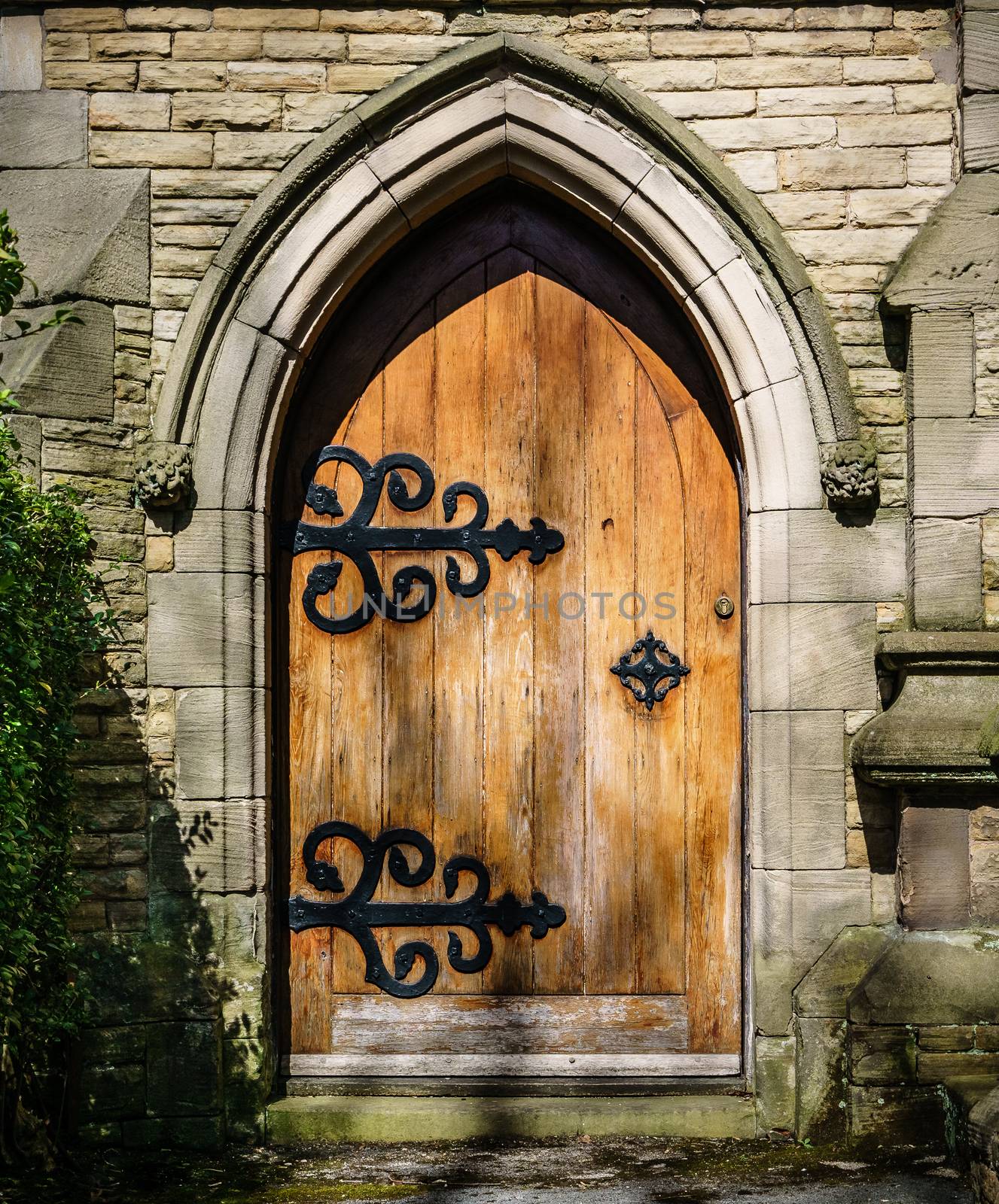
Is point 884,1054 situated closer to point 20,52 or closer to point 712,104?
point 712,104

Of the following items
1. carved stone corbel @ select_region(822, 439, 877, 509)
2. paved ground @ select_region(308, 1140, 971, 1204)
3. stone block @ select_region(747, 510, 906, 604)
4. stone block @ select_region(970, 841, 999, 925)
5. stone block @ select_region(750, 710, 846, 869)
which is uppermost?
carved stone corbel @ select_region(822, 439, 877, 509)

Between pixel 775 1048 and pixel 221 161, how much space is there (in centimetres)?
320

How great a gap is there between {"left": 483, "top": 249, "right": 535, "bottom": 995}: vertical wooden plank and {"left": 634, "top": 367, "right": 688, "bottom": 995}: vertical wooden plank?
36 cm

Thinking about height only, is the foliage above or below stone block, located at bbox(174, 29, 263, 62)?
below

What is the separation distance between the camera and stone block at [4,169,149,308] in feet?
11.8

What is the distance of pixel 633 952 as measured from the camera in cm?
384

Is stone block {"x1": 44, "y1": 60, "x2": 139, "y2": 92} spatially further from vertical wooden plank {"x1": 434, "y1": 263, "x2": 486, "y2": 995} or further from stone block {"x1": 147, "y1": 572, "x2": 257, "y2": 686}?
stone block {"x1": 147, "y1": 572, "x2": 257, "y2": 686}

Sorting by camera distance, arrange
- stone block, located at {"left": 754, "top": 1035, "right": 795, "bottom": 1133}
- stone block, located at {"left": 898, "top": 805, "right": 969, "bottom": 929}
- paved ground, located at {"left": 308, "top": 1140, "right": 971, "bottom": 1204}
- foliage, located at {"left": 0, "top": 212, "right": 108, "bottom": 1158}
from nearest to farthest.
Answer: foliage, located at {"left": 0, "top": 212, "right": 108, "bottom": 1158} → paved ground, located at {"left": 308, "top": 1140, "right": 971, "bottom": 1204} → stone block, located at {"left": 898, "top": 805, "right": 969, "bottom": 929} → stone block, located at {"left": 754, "top": 1035, "right": 795, "bottom": 1133}

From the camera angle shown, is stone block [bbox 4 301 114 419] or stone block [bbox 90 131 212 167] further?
stone block [bbox 90 131 212 167]

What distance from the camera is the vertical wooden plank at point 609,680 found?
3844 mm

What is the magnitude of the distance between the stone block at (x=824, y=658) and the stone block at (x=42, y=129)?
262 cm

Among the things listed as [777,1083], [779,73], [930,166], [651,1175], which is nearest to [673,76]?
[779,73]

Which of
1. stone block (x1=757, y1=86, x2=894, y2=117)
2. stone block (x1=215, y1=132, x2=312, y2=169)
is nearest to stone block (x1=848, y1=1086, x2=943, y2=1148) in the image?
stone block (x1=757, y1=86, x2=894, y2=117)

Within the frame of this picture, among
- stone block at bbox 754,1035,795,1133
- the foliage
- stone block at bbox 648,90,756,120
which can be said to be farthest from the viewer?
stone block at bbox 648,90,756,120
